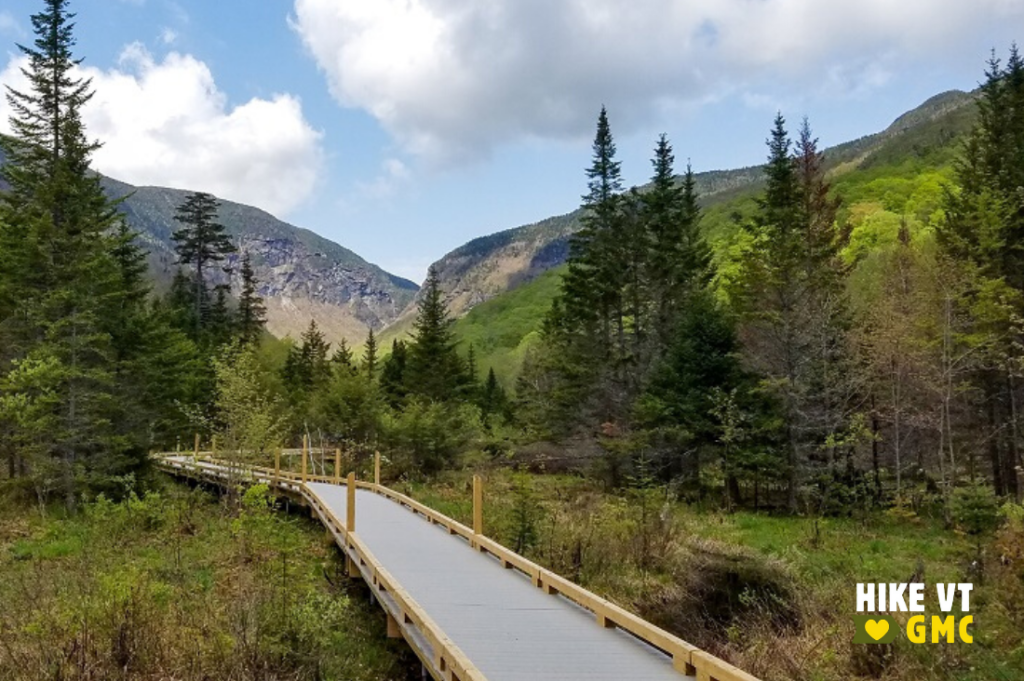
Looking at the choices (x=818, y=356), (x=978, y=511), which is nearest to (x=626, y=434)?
(x=818, y=356)

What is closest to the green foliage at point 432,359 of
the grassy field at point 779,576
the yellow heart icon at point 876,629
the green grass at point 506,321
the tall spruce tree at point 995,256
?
the grassy field at point 779,576

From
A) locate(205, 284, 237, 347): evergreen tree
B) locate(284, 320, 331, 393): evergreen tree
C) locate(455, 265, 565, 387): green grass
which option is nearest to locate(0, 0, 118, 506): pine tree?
locate(284, 320, 331, 393): evergreen tree

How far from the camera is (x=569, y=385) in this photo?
32.2 metres

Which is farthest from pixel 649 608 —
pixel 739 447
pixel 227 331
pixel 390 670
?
pixel 227 331

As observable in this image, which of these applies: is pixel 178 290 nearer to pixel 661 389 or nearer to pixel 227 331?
pixel 227 331

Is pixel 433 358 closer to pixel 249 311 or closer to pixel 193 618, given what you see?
pixel 249 311

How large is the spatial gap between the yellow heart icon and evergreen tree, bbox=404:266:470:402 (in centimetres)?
3201

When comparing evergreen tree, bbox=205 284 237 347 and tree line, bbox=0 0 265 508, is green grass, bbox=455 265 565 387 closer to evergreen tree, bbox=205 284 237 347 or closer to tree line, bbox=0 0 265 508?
evergreen tree, bbox=205 284 237 347

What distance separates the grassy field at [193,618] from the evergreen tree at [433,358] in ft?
84.0

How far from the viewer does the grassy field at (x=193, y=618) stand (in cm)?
708

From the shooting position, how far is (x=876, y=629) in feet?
24.8

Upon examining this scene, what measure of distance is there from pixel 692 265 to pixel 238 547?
23.7 meters

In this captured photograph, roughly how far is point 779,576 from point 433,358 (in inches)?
1213

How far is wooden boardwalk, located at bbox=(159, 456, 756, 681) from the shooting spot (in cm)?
613
